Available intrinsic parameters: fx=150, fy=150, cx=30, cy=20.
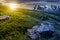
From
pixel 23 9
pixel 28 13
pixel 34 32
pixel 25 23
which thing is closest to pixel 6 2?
pixel 23 9

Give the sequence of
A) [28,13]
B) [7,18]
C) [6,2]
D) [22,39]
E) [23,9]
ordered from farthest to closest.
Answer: [6,2] → [23,9] → [28,13] → [7,18] → [22,39]

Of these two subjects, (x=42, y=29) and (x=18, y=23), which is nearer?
(x=42, y=29)

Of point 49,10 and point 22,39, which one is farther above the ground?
point 49,10

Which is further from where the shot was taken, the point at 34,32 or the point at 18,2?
the point at 18,2

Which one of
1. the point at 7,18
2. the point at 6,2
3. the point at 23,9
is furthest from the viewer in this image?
the point at 6,2

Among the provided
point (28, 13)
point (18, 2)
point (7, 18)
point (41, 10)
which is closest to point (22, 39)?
point (7, 18)

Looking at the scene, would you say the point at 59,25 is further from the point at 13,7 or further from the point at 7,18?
the point at 13,7

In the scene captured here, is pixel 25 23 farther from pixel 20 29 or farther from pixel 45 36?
pixel 45 36
